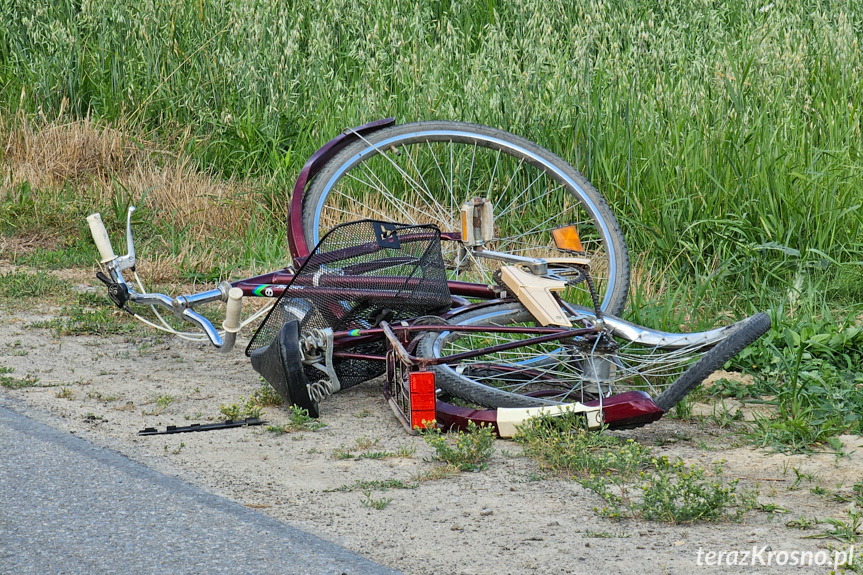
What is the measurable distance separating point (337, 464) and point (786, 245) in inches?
118

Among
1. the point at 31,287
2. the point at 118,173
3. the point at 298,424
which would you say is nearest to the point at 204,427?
the point at 298,424

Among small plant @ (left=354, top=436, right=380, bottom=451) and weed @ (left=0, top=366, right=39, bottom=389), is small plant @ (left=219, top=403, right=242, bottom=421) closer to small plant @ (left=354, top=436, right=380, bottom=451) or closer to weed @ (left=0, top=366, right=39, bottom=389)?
small plant @ (left=354, top=436, right=380, bottom=451)

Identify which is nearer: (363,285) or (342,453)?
(342,453)

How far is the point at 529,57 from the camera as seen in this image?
7363mm

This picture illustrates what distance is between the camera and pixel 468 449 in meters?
3.39

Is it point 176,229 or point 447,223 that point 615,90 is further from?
point 176,229

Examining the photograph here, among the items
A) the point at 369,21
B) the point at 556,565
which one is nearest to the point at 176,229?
the point at 369,21

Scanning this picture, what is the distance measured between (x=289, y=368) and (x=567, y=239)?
1.51m

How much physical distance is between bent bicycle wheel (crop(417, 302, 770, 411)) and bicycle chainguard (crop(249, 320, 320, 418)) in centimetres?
46

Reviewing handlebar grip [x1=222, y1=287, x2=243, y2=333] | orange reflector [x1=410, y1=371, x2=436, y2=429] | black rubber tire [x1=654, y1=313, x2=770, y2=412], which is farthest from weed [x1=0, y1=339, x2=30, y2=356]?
black rubber tire [x1=654, y1=313, x2=770, y2=412]

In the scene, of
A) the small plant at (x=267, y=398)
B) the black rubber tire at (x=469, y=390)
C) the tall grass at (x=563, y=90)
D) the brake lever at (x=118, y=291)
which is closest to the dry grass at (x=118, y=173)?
the tall grass at (x=563, y=90)

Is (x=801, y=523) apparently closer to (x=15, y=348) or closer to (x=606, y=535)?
(x=606, y=535)

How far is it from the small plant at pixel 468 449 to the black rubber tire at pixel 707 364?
2.01 feet

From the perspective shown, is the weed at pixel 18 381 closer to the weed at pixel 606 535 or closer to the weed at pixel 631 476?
the weed at pixel 631 476
